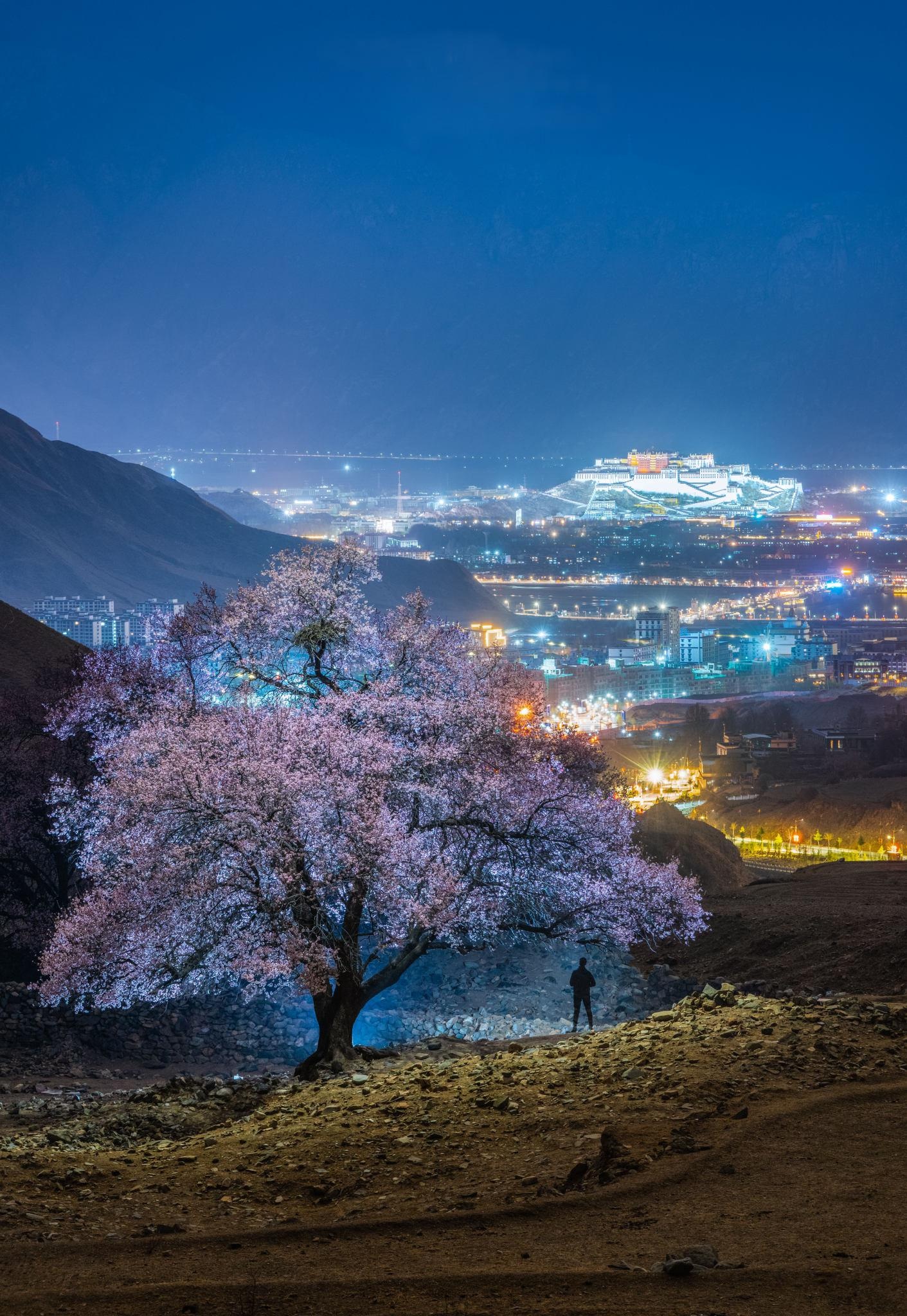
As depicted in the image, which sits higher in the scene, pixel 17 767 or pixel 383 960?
pixel 17 767

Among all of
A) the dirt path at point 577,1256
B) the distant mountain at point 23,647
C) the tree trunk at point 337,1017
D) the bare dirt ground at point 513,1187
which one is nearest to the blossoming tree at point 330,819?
the tree trunk at point 337,1017

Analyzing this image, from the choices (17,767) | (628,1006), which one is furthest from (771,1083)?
(17,767)

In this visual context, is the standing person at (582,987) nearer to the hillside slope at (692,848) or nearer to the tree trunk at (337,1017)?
the tree trunk at (337,1017)

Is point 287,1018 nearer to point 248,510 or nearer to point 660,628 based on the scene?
point 660,628

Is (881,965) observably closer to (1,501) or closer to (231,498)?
(1,501)

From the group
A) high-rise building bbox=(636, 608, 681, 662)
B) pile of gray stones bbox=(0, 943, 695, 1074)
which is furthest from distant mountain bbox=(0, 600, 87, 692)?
high-rise building bbox=(636, 608, 681, 662)

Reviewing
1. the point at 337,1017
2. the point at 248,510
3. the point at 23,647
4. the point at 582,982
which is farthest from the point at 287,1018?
the point at 248,510
